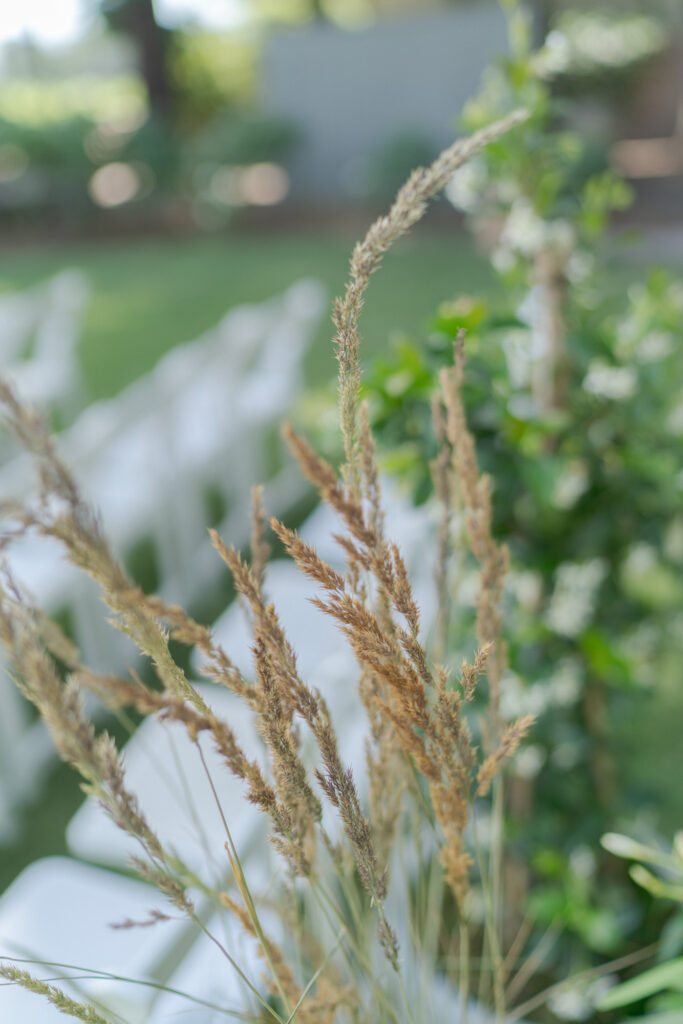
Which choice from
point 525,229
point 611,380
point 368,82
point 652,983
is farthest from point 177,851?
point 368,82

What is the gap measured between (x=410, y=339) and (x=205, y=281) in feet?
20.3

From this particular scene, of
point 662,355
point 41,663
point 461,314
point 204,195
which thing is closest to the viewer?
→ point 41,663

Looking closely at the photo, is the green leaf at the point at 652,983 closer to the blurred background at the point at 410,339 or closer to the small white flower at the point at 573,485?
the blurred background at the point at 410,339

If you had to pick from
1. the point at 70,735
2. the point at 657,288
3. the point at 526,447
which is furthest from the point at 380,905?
the point at 657,288

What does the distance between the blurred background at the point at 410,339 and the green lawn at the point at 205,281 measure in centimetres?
4

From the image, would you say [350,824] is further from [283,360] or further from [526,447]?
[283,360]

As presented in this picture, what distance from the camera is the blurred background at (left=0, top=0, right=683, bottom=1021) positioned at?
4.45ft

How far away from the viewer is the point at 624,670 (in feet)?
4.66

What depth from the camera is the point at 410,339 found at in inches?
55.1

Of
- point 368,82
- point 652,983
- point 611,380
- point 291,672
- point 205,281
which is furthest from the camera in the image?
point 368,82

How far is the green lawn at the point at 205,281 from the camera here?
5.68 meters

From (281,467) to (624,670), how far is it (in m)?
2.97

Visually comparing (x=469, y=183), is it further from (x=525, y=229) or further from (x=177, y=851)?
(x=177, y=851)

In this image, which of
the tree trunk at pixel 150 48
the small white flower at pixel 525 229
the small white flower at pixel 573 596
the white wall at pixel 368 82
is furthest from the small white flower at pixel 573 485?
the tree trunk at pixel 150 48
